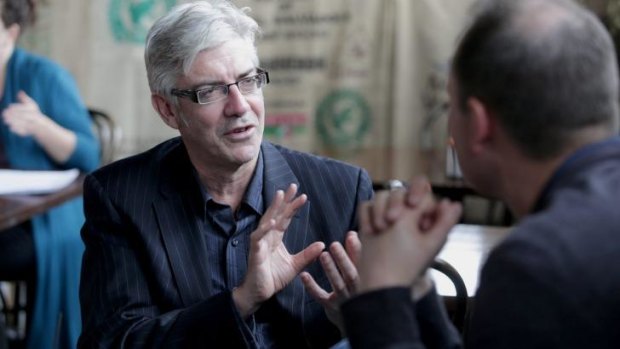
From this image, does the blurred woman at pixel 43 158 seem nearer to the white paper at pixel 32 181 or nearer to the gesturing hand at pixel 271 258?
the white paper at pixel 32 181

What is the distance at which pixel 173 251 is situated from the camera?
1.75 metres

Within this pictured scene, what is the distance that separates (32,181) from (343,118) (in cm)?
182

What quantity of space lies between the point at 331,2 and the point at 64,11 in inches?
53.8

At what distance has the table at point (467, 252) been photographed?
6.79 feet

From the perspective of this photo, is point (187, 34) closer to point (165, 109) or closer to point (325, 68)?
point (165, 109)

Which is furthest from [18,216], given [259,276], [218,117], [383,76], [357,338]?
[383,76]

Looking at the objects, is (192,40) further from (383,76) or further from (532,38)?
(383,76)

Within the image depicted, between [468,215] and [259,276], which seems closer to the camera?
[259,276]

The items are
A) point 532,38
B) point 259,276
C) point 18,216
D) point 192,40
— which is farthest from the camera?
point 18,216

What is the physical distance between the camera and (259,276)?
1.57 metres

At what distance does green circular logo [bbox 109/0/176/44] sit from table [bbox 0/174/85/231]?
1751mm

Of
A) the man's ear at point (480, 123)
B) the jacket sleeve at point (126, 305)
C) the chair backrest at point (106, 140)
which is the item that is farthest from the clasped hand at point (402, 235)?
the chair backrest at point (106, 140)

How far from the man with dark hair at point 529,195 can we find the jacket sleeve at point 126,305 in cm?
50

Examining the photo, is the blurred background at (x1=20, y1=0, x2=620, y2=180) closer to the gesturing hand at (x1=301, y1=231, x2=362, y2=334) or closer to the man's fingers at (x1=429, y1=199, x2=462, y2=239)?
the gesturing hand at (x1=301, y1=231, x2=362, y2=334)
